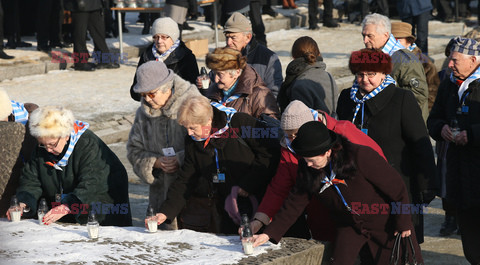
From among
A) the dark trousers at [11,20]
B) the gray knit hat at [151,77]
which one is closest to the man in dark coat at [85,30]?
the dark trousers at [11,20]

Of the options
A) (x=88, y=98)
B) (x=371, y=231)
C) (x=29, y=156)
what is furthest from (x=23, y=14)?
(x=371, y=231)

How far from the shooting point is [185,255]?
5723mm

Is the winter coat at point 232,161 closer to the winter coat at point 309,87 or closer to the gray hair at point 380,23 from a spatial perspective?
the winter coat at point 309,87

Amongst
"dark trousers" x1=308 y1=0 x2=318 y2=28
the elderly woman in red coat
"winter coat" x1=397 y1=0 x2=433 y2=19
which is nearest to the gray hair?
the elderly woman in red coat

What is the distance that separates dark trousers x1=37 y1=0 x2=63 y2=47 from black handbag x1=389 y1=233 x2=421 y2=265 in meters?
10.6

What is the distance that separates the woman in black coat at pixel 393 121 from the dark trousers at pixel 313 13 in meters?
11.5

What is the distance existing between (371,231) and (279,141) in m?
1.12

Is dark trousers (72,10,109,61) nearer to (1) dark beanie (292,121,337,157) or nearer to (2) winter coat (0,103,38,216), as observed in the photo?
(2) winter coat (0,103,38,216)

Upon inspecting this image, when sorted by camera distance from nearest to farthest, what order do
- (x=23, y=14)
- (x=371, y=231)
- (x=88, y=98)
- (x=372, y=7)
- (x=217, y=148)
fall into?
1. (x=371, y=231)
2. (x=217, y=148)
3. (x=88, y=98)
4. (x=23, y=14)
5. (x=372, y=7)

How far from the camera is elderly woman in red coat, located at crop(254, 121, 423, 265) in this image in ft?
17.6

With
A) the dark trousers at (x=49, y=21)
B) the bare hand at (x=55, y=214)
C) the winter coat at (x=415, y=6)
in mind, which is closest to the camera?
the bare hand at (x=55, y=214)

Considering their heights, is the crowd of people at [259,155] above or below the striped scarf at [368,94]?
below

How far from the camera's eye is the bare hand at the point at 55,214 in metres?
6.56

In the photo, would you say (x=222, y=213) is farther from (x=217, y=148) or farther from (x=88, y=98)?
Result: (x=88, y=98)
